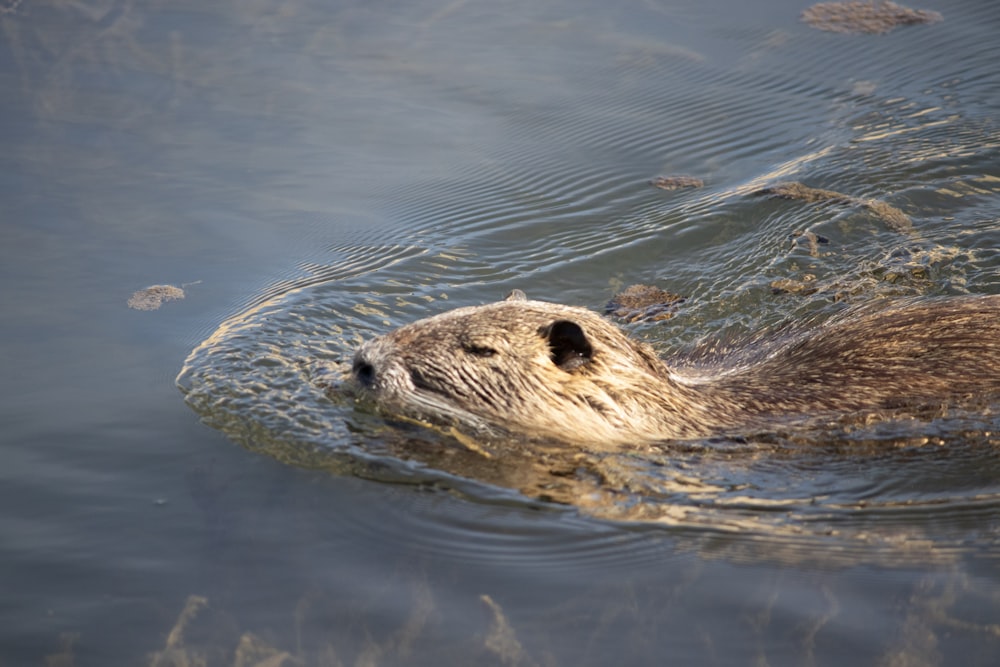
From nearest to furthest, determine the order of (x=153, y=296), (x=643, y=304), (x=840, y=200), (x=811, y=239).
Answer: (x=153, y=296), (x=643, y=304), (x=811, y=239), (x=840, y=200)

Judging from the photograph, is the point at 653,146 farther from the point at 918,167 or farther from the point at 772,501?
the point at 772,501

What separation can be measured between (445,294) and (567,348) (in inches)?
68.9

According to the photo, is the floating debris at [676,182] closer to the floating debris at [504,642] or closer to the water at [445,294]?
the water at [445,294]

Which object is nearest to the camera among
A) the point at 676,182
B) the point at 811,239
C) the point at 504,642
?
the point at 504,642

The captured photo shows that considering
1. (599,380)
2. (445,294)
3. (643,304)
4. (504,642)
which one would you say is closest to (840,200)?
(643,304)

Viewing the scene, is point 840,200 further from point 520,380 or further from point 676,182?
point 520,380

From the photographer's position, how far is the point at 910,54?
28.5ft

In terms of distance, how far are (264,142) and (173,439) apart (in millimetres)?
3464

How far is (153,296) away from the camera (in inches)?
234

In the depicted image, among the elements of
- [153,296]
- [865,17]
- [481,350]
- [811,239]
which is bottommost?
[153,296]

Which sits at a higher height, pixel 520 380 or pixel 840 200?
pixel 840 200

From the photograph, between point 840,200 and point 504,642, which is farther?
point 840,200

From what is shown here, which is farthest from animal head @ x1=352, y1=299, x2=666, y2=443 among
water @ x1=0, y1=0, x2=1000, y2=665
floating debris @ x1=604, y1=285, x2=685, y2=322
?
floating debris @ x1=604, y1=285, x2=685, y2=322

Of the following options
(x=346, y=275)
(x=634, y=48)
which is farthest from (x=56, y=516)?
(x=634, y=48)
